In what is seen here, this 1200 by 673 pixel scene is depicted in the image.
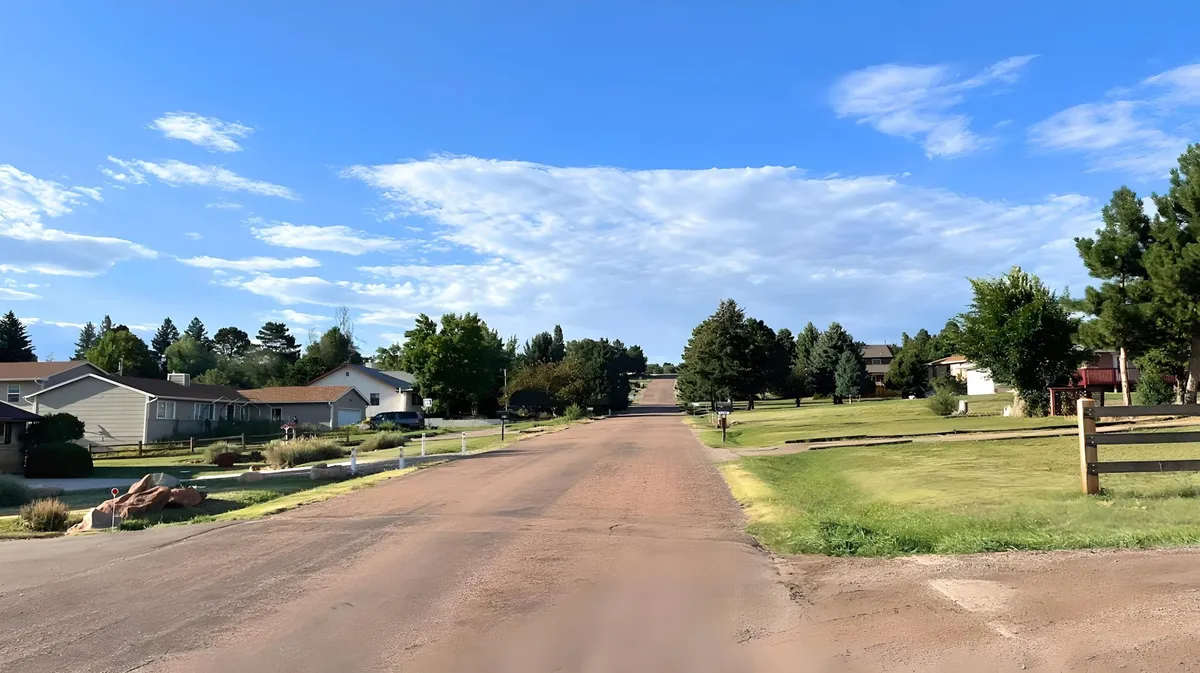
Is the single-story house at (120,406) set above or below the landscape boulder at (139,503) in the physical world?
above

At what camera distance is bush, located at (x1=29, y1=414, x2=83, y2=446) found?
29719 millimetres

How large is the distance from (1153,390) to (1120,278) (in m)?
5.52

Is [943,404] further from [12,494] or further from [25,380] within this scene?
[25,380]

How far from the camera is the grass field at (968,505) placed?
8461 millimetres

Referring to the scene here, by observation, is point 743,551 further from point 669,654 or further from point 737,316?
point 737,316

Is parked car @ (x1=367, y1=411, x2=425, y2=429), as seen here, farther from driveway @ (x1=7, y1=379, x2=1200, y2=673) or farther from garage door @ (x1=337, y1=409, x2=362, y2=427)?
driveway @ (x1=7, y1=379, x2=1200, y2=673)

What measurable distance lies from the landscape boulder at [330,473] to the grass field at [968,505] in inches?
425

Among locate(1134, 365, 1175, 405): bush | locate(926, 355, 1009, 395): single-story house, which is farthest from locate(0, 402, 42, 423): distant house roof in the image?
locate(926, 355, 1009, 395): single-story house

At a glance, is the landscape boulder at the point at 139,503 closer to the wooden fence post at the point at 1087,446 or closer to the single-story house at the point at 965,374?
the wooden fence post at the point at 1087,446

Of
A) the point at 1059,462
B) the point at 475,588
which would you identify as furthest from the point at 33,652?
the point at 1059,462

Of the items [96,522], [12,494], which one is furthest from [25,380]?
[96,522]

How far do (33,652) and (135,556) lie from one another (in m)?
4.29

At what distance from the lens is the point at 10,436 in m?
28.3

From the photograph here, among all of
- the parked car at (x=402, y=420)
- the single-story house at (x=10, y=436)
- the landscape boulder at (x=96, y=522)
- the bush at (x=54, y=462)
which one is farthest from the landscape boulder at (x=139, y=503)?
the parked car at (x=402, y=420)
